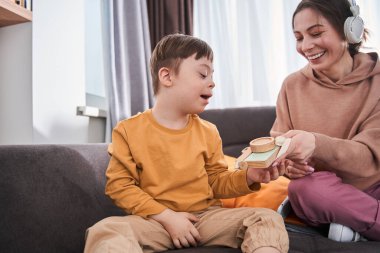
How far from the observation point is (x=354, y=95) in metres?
1.20

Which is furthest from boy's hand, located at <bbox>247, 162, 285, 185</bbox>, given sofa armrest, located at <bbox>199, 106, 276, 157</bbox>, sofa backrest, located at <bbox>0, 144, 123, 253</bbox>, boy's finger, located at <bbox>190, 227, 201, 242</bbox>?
sofa armrest, located at <bbox>199, 106, 276, 157</bbox>

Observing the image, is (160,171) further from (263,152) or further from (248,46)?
(248,46)

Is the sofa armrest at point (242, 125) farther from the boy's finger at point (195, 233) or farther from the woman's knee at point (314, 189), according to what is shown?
the boy's finger at point (195, 233)

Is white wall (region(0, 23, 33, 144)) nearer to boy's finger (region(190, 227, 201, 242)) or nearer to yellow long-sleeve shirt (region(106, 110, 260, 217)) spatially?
yellow long-sleeve shirt (region(106, 110, 260, 217))

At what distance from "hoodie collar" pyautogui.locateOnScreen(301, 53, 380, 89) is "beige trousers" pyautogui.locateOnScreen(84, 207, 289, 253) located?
1.85 feet

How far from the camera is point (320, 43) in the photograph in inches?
47.3

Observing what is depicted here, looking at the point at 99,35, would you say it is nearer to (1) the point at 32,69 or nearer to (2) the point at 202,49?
(1) the point at 32,69

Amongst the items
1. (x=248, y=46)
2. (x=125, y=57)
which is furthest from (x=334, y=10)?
(x=125, y=57)

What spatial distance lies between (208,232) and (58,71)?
1258 millimetres

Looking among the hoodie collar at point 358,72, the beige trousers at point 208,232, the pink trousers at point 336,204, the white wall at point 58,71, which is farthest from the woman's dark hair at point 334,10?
the white wall at point 58,71

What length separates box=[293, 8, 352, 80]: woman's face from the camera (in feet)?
3.94

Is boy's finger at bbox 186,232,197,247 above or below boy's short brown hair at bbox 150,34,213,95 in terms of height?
below

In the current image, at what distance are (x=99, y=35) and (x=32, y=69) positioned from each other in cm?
86

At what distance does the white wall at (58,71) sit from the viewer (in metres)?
1.72
